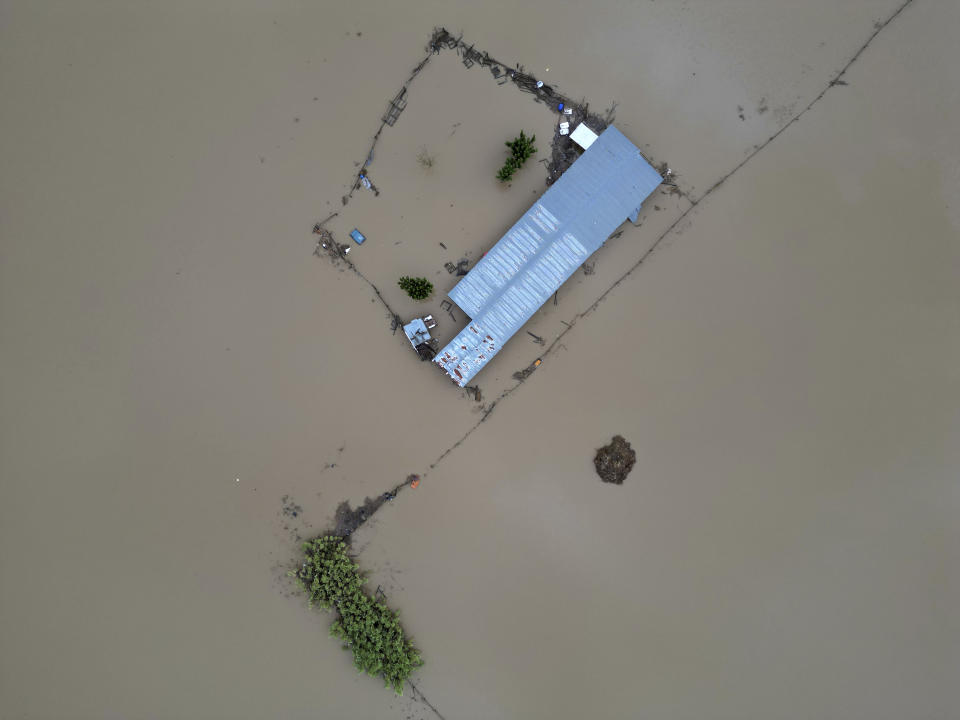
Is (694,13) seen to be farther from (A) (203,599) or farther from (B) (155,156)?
(A) (203,599)

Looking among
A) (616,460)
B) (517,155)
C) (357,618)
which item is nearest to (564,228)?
(517,155)

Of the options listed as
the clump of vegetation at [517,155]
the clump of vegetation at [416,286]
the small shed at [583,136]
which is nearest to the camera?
the clump of vegetation at [517,155]

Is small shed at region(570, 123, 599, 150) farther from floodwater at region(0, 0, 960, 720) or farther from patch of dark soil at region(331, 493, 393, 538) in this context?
patch of dark soil at region(331, 493, 393, 538)

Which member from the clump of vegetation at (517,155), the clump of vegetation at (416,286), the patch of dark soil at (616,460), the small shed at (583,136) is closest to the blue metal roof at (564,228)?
the small shed at (583,136)

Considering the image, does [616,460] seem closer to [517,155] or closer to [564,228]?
[564,228]

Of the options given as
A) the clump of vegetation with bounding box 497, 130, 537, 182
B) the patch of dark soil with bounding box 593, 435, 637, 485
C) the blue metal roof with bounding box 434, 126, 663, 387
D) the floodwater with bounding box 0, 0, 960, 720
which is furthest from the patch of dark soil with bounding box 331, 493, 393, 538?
the clump of vegetation with bounding box 497, 130, 537, 182

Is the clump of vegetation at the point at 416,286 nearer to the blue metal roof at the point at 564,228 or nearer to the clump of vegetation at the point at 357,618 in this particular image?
the blue metal roof at the point at 564,228

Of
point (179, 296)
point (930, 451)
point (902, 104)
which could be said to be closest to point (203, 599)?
point (179, 296)
